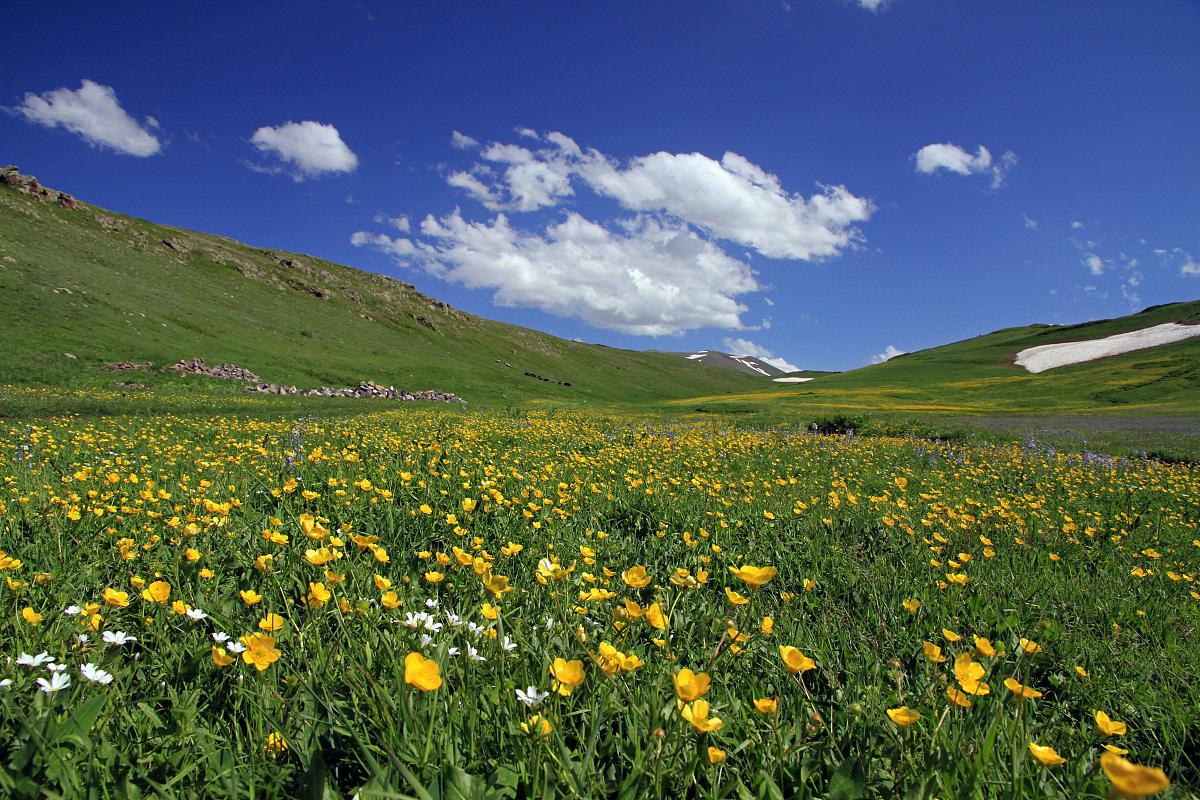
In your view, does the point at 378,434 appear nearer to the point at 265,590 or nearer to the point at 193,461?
the point at 193,461

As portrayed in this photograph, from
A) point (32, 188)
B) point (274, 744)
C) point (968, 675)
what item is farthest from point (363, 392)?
point (32, 188)

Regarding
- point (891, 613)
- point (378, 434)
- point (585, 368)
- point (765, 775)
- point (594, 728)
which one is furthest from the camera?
point (585, 368)

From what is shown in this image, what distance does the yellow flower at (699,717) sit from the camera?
4.50 feet

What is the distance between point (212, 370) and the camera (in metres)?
33.5

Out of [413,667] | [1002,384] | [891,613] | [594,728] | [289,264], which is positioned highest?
[289,264]

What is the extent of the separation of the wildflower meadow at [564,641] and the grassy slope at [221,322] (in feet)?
58.7

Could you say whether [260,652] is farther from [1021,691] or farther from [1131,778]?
[1021,691]

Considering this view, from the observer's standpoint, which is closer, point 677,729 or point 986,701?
point 677,729

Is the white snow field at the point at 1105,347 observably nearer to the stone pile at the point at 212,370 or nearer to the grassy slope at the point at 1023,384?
the grassy slope at the point at 1023,384

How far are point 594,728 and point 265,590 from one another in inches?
79.5

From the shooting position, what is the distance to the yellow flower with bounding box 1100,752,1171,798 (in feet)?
2.66

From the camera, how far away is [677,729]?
5.35 feet

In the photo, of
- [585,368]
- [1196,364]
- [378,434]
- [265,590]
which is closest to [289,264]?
[585,368]

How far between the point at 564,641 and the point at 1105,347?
392 ft
